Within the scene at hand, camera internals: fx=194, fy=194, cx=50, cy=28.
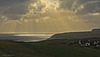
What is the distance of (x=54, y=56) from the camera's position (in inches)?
2516

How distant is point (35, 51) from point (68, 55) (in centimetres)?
1137

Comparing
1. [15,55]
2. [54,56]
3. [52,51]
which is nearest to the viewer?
[15,55]

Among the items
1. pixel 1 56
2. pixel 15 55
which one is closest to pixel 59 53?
pixel 15 55

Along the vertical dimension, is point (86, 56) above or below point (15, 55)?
below

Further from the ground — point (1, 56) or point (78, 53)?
point (1, 56)

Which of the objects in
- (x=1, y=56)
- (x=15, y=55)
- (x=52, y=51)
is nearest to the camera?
(x=1, y=56)

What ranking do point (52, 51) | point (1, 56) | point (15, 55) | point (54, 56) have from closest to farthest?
point (1, 56), point (15, 55), point (54, 56), point (52, 51)

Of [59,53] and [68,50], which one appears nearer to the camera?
[59,53]

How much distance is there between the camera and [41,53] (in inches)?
2559

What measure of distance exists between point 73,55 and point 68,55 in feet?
6.41

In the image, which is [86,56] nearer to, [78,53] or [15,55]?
[78,53]

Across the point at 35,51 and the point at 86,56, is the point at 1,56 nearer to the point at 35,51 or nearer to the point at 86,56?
the point at 35,51

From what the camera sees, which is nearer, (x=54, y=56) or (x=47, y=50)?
(x=54, y=56)

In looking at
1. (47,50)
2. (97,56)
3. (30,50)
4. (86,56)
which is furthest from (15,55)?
(97,56)
